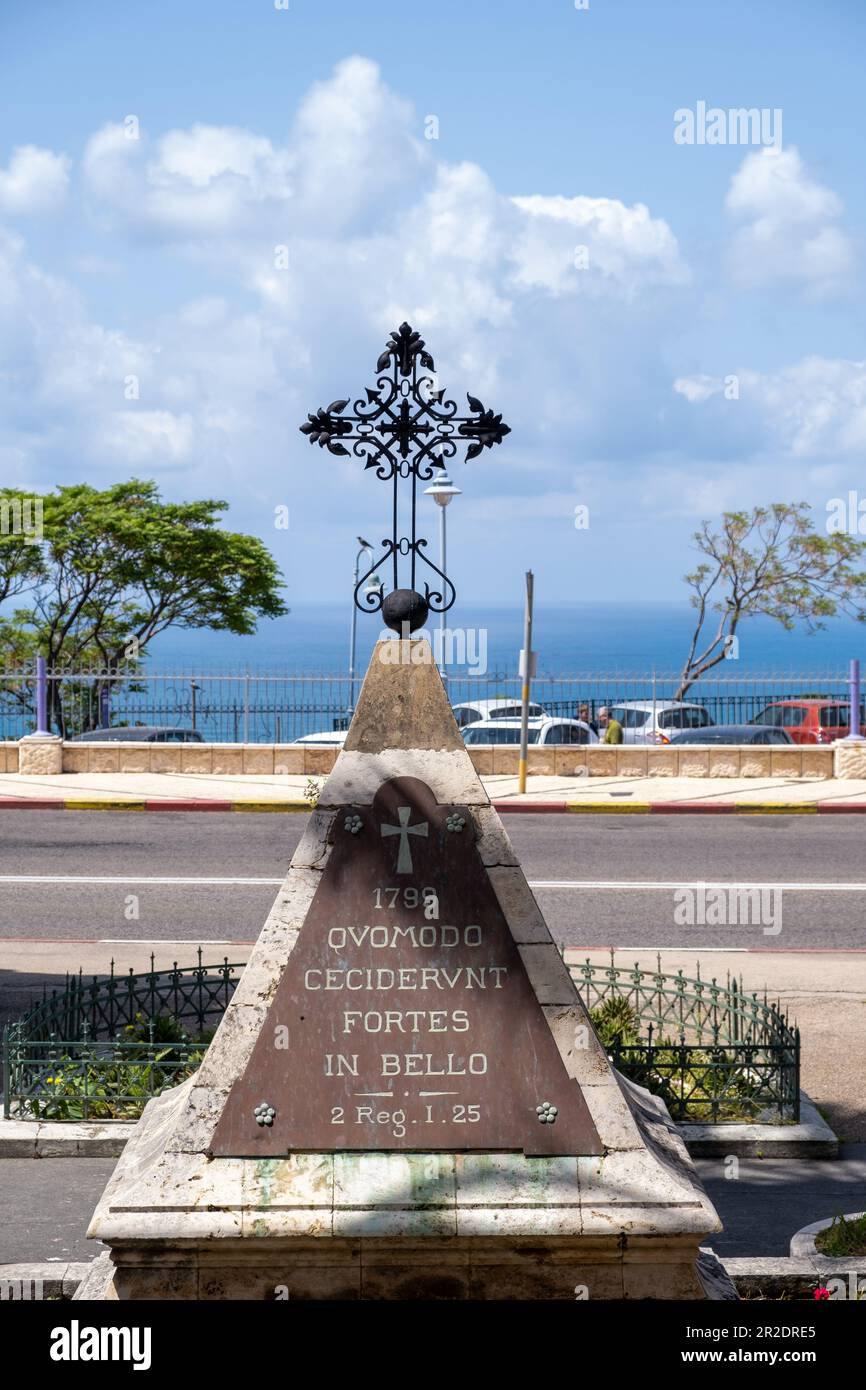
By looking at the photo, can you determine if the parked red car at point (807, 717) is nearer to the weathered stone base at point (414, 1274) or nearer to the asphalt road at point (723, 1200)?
the asphalt road at point (723, 1200)

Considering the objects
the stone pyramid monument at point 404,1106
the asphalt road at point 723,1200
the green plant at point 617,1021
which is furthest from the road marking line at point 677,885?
the stone pyramid monument at point 404,1106

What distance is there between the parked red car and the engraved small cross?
78.2ft

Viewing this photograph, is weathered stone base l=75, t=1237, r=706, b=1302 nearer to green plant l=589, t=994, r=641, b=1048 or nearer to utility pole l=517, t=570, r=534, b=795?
green plant l=589, t=994, r=641, b=1048

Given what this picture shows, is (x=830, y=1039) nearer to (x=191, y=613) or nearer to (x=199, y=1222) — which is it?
(x=199, y=1222)

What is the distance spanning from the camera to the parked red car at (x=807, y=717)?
28.8m

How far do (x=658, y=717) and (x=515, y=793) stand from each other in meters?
8.42

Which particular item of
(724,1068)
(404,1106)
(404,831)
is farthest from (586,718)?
(404,1106)

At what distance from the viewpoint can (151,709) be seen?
25.9 metres

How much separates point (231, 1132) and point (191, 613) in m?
33.8

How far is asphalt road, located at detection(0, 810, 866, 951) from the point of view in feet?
43.0

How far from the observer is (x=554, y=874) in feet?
52.4

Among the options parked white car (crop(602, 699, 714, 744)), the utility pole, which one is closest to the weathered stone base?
the utility pole

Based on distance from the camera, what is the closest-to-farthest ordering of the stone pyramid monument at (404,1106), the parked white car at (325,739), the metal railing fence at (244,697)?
the stone pyramid monument at (404,1106) < the parked white car at (325,739) < the metal railing fence at (244,697)

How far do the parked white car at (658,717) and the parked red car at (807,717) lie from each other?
122cm
